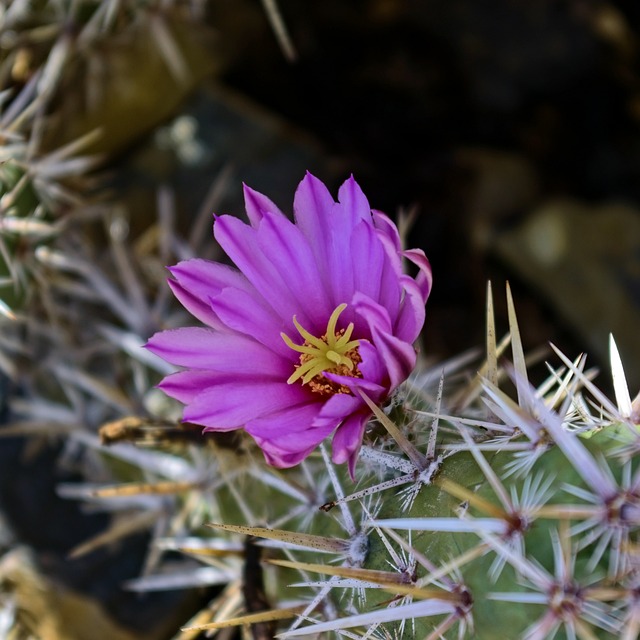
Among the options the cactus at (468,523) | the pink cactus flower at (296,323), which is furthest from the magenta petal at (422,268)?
the cactus at (468,523)

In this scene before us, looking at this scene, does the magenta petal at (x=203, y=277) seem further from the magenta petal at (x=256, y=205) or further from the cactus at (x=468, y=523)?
the cactus at (x=468, y=523)

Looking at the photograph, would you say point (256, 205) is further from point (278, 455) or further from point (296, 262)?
point (278, 455)

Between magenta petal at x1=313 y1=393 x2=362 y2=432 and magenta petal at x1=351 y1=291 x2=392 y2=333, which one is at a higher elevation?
magenta petal at x1=351 y1=291 x2=392 y2=333

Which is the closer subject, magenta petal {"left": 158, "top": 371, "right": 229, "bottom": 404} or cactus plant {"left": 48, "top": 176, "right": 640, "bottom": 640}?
cactus plant {"left": 48, "top": 176, "right": 640, "bottom": 640}

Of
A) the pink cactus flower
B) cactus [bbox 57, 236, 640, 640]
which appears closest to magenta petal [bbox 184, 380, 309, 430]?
the pink cactus flower

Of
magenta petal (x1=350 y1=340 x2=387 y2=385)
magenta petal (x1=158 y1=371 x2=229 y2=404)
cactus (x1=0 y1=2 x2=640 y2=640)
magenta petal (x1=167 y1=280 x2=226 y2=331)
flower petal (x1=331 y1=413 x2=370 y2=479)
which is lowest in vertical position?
cactus (x1=0 y1=2 x2=640 y2=640)

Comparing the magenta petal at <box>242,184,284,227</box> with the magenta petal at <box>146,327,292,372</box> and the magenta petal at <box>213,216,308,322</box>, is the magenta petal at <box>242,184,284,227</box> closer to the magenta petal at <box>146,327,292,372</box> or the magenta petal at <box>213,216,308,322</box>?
the magenta petal at <box>213,216,308,322</box>
